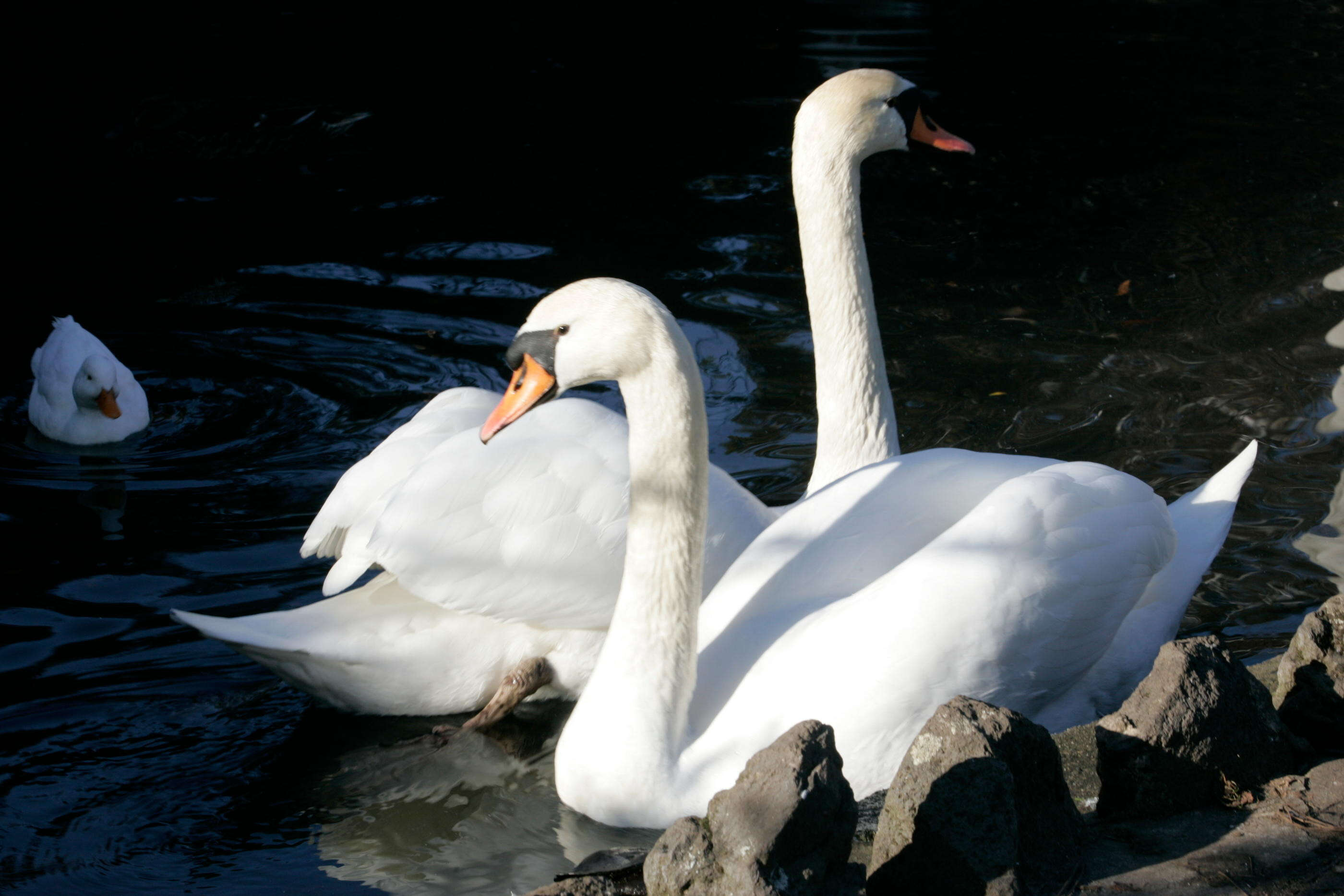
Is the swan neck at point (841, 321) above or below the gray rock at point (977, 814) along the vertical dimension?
above

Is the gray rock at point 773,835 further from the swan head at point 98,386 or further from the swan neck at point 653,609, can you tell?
the swan head at point 98,386

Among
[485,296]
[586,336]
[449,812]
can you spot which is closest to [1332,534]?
[586,336]

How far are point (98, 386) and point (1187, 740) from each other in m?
4.78

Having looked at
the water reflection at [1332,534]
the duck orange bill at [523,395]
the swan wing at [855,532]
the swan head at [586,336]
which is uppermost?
the swan head at [586,336]

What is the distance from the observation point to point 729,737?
10.9 ft

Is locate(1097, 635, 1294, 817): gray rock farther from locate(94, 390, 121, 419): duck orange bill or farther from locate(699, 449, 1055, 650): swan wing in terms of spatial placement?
locate(94, 390, 121, 419): duck orange bill

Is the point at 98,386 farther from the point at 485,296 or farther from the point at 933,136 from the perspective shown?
the point at 933,136

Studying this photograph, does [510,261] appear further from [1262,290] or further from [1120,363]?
[1262,290]

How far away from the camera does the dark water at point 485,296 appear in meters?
3.85

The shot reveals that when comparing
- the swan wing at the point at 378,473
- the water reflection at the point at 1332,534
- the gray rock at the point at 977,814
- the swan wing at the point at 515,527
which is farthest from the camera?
the water reflection at the point at 1332,534

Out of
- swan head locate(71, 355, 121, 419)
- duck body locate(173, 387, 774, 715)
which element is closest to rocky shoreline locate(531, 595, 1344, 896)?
duck body locate(173, 387, 774, 715)

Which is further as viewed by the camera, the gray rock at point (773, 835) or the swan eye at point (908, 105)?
the swan eye at point (908, 105)

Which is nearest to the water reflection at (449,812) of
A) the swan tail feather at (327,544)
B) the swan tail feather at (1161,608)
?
the swan tail feather at (327,544)

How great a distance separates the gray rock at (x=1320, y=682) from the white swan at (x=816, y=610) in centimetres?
49
